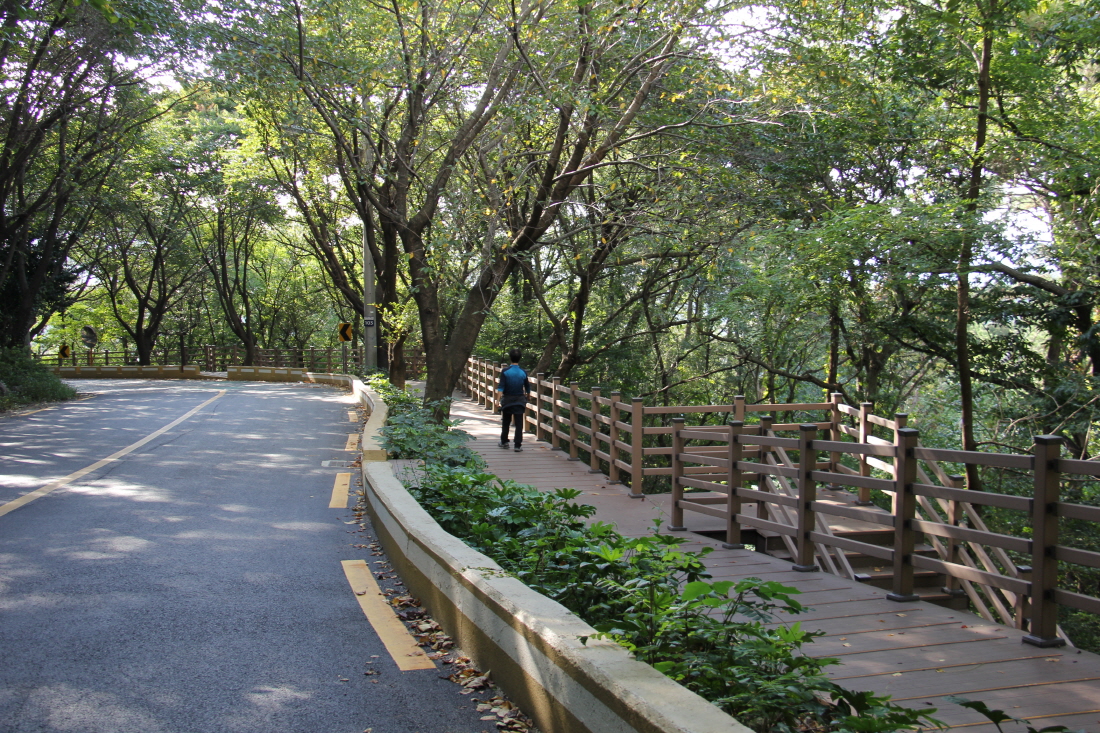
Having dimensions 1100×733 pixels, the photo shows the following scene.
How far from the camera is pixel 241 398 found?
2389cm

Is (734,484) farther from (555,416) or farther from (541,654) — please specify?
(555,416)

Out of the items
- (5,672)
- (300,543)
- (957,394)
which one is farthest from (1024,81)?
(5,672)

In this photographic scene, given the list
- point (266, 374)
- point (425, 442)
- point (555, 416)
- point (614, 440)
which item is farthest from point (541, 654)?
point (266, 374)

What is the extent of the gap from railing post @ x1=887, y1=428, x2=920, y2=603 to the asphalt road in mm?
3877

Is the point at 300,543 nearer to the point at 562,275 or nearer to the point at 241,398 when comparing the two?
the point at 241,398

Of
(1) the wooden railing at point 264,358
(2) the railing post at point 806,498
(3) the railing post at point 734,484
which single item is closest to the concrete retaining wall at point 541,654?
(2) the railing post at point 806,498

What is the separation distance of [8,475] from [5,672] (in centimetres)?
719

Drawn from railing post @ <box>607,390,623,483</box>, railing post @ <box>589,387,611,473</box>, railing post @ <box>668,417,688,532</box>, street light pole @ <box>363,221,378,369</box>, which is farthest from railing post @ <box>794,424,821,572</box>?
street light pole @ <box>363,221,378,369</box>

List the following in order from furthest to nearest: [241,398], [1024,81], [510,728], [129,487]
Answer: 1. [241,398]
2. [1024,81]
3. [129,487]
4. [510,728]

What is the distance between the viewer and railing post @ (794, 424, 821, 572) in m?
7.18

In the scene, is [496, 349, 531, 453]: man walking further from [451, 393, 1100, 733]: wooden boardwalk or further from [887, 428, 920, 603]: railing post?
[887, 428, 920, 603]: railing post

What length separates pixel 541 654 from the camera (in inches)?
140

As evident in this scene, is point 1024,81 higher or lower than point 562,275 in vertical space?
higher

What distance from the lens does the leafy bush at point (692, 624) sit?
120 inches
